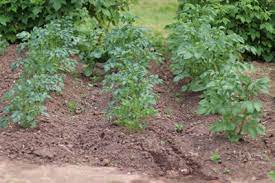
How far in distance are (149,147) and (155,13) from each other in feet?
19.2

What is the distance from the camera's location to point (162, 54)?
24.8 feet

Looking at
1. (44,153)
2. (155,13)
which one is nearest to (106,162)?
(44,153)

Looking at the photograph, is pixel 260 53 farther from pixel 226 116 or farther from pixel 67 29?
pixel 226 116

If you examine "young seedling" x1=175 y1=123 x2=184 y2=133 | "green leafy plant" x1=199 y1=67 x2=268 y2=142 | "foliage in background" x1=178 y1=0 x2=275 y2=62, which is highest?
"foliage in background" x1=178 y1=0 x2=275 y2=62

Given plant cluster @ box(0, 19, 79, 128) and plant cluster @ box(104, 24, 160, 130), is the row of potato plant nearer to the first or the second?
plant cluster @ box(104, 24, 160, 130)

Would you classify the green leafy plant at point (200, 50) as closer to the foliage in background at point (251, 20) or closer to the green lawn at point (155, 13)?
the foliage in background at point (251, 20)

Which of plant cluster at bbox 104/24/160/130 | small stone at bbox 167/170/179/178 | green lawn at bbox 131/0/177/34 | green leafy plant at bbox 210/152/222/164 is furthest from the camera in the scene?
green lawn at bbox 131/0/177/34

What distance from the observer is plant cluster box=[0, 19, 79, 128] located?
5.50 meters

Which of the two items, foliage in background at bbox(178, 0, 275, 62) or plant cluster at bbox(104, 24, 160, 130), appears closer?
plant cluster at bbox(104, 24, 160, 130)

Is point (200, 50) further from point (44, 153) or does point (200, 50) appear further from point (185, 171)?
point (44, 153)

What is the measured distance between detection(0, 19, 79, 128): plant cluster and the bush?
0.55m

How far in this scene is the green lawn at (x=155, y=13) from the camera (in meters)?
10.2

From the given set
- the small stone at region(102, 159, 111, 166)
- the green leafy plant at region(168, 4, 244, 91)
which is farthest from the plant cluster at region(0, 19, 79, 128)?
the green leafy plant at region(168, 4, 244, 91)

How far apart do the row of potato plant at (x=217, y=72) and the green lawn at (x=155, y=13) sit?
2.55 meters
